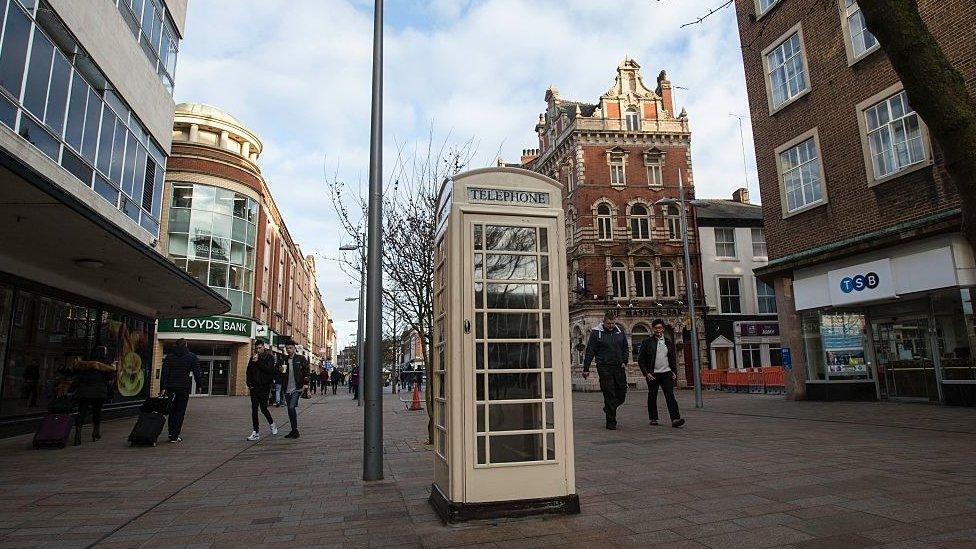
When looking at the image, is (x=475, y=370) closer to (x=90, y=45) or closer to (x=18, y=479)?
(x=18, y=479)

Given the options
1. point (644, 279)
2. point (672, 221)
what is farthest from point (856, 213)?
point (672, 221)

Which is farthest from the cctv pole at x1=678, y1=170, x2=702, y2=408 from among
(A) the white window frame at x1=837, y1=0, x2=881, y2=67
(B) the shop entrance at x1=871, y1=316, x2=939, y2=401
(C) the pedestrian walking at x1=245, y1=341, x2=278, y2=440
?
(C) the pedestrian walking at x1=245, y1=341, x2=278, y2=440

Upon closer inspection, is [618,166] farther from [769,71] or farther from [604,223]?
[769,71]

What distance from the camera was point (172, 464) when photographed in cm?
786

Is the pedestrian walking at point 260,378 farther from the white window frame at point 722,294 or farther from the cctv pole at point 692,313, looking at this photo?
the white window frame at point 722,294

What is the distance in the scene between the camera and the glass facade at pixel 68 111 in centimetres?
959

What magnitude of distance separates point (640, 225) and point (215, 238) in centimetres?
2552

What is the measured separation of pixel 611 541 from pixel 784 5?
60.9ft

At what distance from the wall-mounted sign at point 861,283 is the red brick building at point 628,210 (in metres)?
19.1

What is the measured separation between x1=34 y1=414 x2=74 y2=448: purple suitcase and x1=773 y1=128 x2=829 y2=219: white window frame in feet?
57.7

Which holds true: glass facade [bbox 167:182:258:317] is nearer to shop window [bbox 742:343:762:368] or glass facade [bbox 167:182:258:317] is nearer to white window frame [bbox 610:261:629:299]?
white window frame [bbox 610:261:629:299]

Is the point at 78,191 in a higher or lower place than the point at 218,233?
lower

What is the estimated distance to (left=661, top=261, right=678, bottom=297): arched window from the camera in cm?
3572

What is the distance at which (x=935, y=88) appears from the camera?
339 centimetres
